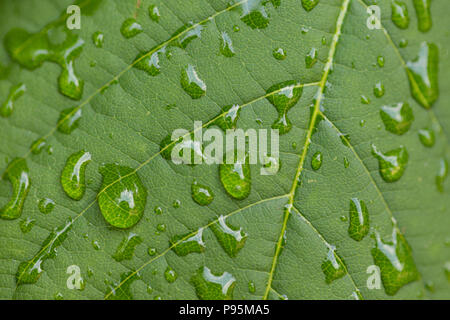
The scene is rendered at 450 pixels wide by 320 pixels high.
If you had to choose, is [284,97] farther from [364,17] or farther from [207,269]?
[207,269]

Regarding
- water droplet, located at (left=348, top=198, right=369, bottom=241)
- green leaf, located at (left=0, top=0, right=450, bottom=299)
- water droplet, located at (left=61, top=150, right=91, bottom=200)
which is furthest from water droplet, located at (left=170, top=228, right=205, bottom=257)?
water droplet, located at (left=348, top=198, right=369, bottom=241)

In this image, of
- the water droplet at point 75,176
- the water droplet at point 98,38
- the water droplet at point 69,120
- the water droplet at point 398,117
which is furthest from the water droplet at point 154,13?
the water droplet at point 398,117

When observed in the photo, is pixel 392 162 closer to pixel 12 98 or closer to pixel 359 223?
pixel 359 223

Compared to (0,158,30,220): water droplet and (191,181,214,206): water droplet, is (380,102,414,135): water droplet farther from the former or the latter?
(0,158,30,220): water droplet

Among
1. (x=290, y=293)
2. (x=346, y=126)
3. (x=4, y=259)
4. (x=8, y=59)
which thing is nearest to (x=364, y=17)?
(x=346, y=126)

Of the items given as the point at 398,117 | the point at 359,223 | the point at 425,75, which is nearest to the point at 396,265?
the point at 359,223

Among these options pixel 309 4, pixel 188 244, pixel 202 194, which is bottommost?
pixel 188 244
